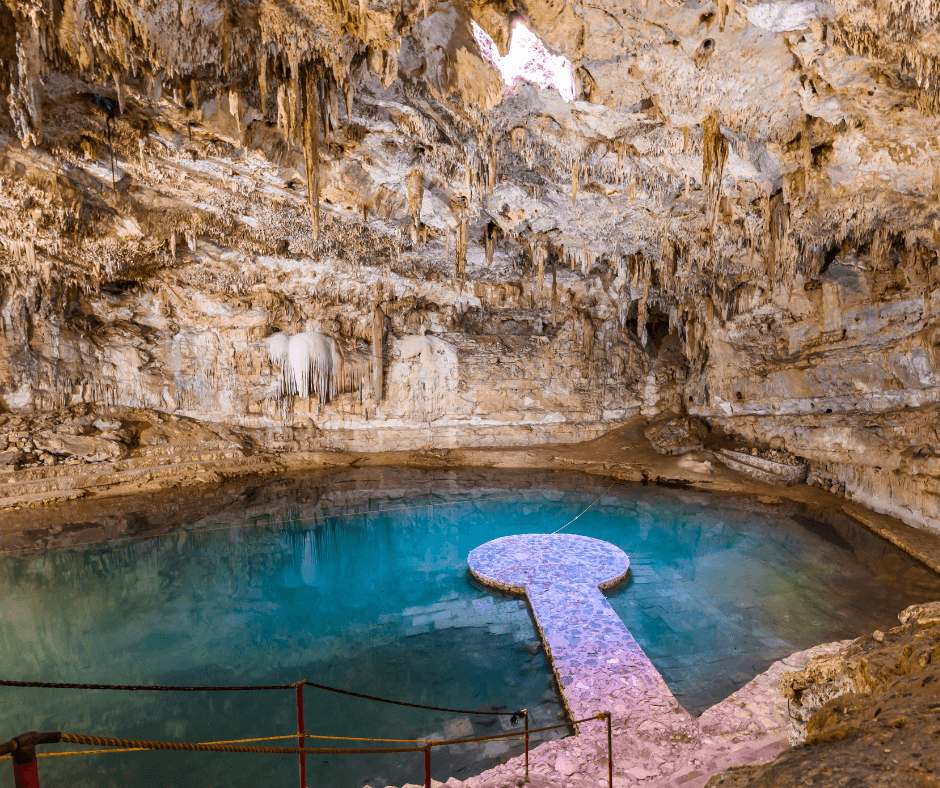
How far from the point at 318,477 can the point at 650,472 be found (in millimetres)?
8849

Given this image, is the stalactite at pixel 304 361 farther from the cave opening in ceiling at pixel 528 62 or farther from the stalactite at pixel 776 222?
the stalactite at pixel 776 222

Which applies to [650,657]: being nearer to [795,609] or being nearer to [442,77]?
[795,609]

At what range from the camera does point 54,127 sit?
6.09 m

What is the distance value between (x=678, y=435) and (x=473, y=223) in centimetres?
838

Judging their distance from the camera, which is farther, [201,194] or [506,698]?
[201,194]

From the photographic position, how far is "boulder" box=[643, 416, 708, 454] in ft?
46.8

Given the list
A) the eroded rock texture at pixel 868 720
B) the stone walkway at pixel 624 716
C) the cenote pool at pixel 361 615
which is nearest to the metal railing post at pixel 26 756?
the eroded rock texture at pixel 868 720

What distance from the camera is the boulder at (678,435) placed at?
14.3 meters

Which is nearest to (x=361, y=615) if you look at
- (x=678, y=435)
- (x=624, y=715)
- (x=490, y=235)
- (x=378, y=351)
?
(x=624, y=715)

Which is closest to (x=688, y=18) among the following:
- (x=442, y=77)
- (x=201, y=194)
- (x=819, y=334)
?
(x=442, y=77)

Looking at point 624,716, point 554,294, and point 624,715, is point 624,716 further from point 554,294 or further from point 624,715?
point 554,294

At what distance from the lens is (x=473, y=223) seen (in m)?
10.5

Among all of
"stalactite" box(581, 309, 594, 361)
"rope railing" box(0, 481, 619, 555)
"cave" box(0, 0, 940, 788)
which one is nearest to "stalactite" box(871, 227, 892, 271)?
"cave" box(0, 0, 940, 788)

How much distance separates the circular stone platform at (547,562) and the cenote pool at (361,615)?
0.24 metres
